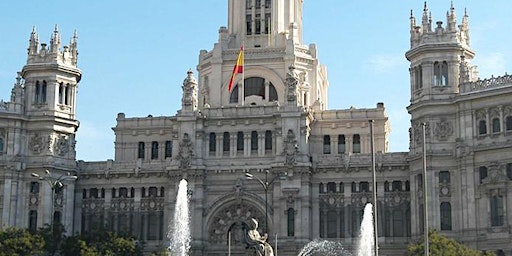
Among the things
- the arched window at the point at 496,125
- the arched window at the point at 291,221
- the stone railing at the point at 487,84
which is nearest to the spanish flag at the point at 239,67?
the arched window at the point at 291,221

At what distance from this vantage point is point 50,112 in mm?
107938

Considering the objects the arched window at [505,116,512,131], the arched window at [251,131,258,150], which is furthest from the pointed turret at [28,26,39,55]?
the arched window at [505,116,512,131]

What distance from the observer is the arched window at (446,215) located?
96.4m

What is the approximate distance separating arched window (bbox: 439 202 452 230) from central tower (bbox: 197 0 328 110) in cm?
2191

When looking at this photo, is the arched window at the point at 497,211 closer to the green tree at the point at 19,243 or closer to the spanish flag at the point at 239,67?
the spanish flag at the point at 239,67

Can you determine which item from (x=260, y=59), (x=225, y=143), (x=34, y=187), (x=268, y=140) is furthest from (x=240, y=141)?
(x=34, y=187)

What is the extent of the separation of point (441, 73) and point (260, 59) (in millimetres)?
24326

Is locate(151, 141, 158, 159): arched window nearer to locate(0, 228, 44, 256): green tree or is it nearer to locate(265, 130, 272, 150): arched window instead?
locate(265, 130, 272, 150): arched window

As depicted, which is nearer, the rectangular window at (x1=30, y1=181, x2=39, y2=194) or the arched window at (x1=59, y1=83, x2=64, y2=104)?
the rectangular window at (x1=30, y1=181, x2=39, y2=194)

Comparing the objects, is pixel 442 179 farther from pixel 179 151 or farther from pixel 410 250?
pixel 179 151

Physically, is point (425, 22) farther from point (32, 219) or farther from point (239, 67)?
point (32, 219)

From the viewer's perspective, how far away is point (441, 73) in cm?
10019

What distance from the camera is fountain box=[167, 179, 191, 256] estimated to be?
340 ft

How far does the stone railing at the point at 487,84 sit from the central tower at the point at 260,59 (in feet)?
67.9
